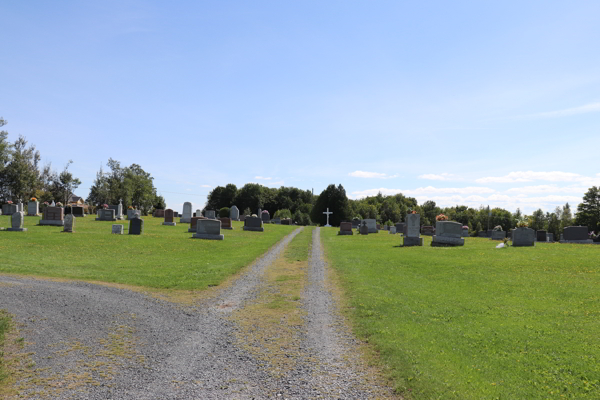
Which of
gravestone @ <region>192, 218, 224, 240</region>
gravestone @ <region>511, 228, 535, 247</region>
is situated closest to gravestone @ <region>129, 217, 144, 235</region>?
gravestone @ <region>192, 218, 224, 240</region>

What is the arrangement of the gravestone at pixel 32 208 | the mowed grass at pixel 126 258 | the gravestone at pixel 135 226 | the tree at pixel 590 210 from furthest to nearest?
1. the tree at pixel 590 210
2. the gravestone at pixel 32 208
3. the gravestone at pixel 135 226
4. the mowed grass at pixel 126 258

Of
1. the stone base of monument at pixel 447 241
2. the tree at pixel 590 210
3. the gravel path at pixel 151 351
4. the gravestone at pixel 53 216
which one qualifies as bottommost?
the gravel path at pixel 151 351

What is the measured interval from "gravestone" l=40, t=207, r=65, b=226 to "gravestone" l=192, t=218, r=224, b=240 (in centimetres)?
1224

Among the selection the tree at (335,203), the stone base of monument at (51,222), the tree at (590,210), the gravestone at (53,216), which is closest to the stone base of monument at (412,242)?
the gravestone at (53,216)

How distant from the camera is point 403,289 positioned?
12.1m

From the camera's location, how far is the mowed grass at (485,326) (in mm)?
5633

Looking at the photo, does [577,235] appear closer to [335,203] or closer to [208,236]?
[208,236]

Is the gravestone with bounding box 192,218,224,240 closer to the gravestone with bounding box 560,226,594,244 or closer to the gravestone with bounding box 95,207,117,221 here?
the gravestone with bounding box 95,207,117,221

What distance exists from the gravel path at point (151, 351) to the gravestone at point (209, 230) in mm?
17469

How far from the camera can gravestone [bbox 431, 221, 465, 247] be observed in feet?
83.0

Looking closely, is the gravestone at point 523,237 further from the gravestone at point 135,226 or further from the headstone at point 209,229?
the gravestone at point 135,226

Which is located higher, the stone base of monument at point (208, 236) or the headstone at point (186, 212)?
the headstone at point (186, 212)

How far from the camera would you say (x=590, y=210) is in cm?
6259

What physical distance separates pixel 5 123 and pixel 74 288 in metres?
72.6
